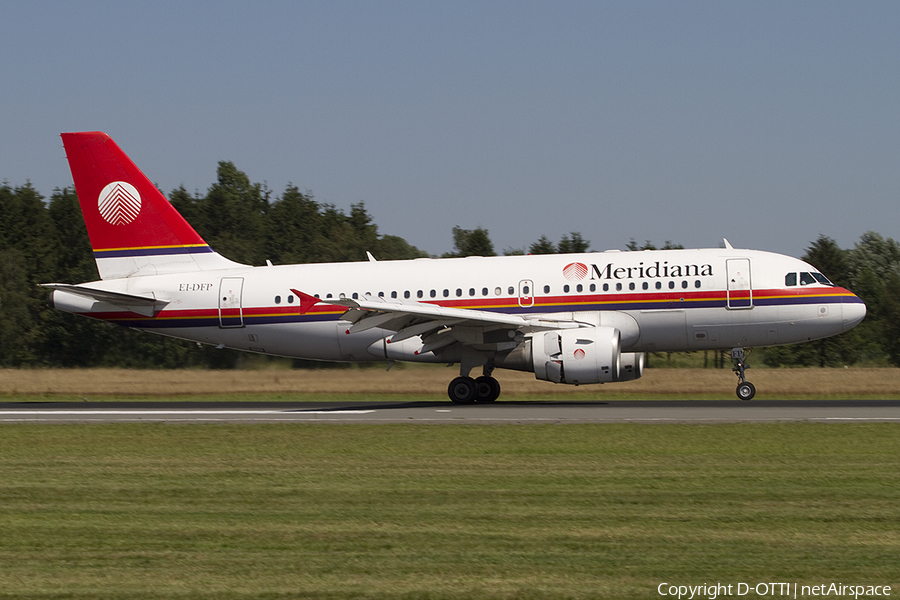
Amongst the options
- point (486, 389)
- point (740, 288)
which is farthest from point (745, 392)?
point (486, 389)

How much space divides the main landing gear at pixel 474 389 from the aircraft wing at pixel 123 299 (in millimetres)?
8601

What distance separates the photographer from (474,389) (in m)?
25.8

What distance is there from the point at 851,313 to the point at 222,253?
37074 millimetres

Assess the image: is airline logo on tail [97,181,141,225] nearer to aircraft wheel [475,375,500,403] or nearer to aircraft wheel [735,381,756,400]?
aircraft wheel [475,375,500,403]

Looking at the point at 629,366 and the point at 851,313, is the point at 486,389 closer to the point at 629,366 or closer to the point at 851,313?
the point at 629,366

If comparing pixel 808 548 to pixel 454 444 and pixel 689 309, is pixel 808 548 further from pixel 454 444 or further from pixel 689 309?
pixel 689 309

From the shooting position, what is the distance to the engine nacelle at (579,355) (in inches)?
918

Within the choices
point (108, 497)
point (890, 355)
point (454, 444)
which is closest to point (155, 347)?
point (454, 444)

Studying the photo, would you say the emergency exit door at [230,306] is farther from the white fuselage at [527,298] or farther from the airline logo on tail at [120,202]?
the airline logo on tail at [120,202]

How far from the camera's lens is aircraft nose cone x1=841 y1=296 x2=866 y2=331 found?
973 inches

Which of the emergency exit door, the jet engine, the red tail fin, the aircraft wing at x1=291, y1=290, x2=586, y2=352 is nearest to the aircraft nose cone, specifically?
the jet engine
